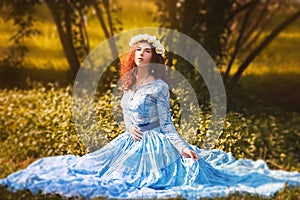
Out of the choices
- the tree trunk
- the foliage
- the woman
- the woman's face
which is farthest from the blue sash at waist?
the tree trunk

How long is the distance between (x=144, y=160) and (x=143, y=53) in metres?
0.55

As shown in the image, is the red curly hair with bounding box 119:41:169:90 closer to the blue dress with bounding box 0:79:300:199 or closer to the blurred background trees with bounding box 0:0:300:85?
the blue dress with bounding box 0:79:300:199

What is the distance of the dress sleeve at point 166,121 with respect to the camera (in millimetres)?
3469

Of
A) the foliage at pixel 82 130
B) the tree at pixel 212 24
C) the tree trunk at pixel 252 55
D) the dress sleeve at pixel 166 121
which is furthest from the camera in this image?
the tree trunk at pixel 252 55

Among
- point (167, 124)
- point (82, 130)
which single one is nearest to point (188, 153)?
point (167, 124)

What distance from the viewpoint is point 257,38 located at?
21.0 ft

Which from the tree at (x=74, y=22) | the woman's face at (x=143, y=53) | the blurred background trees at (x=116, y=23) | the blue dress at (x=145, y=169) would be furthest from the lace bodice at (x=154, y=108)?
the tree at (x=74, y=22)

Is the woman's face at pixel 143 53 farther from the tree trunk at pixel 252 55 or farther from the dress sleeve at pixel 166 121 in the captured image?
the tree trunk at pixel 252 55

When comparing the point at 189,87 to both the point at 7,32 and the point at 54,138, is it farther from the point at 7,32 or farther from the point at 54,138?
the point at 7,32

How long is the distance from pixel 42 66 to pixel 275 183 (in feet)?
7.87

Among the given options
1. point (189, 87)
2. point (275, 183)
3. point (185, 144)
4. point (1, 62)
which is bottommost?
point (275, 183)

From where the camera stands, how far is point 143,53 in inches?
139

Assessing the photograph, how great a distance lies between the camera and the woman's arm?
11.4 ft

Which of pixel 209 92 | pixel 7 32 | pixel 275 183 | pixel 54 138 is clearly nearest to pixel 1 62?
pixel 7 32
